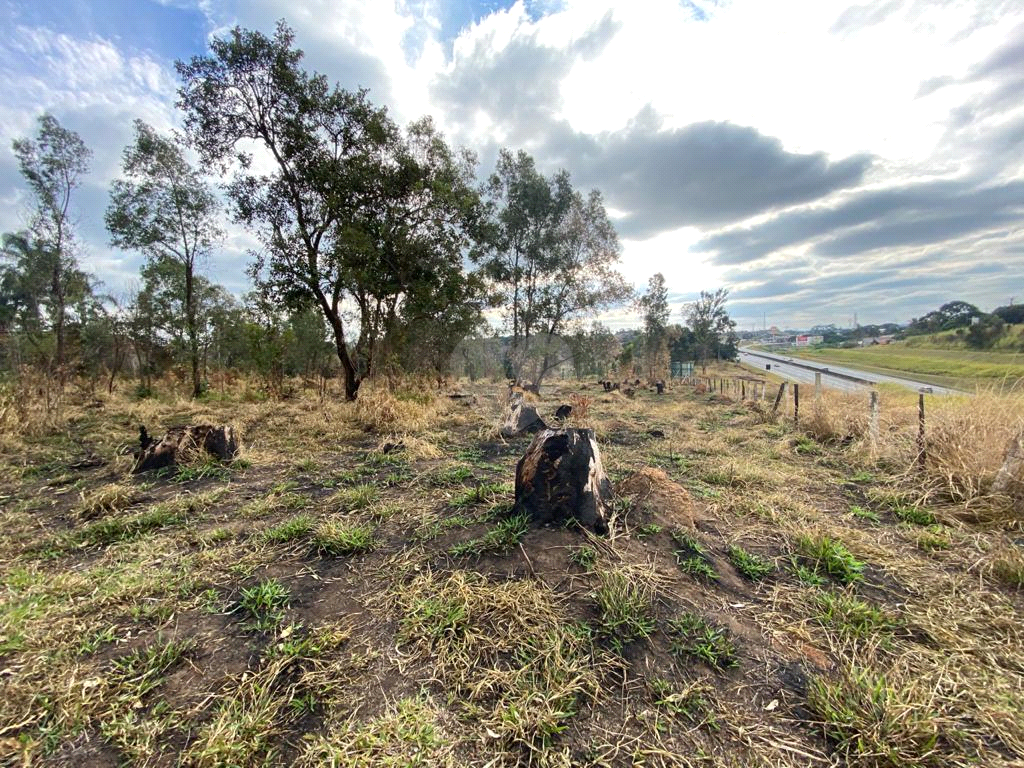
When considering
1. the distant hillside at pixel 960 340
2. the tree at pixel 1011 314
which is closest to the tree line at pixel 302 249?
the distant hillside at pixel 960 340

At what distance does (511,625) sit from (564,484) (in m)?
1.08

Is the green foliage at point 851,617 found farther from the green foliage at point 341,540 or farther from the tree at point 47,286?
the tree at point 47,286

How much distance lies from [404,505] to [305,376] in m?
14.3

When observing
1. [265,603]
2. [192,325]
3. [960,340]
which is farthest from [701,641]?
[960,340]

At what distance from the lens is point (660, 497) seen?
3.11 m

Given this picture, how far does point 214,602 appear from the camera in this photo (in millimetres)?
2158

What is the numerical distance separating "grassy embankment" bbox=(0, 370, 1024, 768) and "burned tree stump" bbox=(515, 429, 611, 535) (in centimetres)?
16

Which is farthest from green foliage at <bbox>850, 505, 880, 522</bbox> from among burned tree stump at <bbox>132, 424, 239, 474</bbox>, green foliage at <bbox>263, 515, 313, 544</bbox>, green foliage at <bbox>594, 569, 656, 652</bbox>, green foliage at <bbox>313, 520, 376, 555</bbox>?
burned tree stump at <bbox>132, 424, 239, 474</bbox>

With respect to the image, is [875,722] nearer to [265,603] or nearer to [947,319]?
[265,603]

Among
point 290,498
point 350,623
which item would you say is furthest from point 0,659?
point 290,498

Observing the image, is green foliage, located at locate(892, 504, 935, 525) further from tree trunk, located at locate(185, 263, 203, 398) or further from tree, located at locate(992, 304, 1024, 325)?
tree, located at locate(992, 304, 1024, 325)

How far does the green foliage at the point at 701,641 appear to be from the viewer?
→ 1754 millimetres

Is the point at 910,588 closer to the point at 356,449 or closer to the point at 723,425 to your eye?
the point at 356,449

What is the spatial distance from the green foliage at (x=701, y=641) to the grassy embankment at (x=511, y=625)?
0.5 inches
